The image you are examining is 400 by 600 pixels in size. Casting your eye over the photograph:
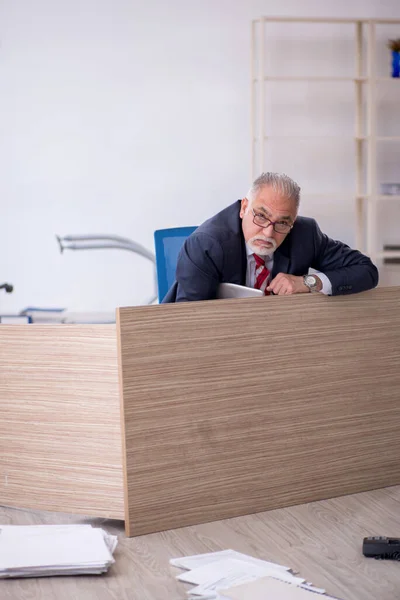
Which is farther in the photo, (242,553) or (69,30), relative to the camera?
(69,30)

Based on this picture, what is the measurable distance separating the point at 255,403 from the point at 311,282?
0.47 meters

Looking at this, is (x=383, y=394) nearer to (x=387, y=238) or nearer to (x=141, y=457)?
(x=141, y=457)

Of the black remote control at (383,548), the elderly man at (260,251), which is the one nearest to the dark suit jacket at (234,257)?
the elderly man at (260,251)

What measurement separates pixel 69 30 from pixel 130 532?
3.66 meters

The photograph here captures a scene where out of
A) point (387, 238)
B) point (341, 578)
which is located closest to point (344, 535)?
point (341, 578)

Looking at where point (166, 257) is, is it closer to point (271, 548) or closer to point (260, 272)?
point (260, 272)

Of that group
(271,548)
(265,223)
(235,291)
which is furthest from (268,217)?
(271,548)

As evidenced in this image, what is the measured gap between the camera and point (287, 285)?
7.63 feet

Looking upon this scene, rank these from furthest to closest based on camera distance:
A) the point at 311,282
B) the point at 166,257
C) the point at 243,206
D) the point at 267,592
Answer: the point at 166,257
the point at 243,206
the point at 311,282
the point at 267,592

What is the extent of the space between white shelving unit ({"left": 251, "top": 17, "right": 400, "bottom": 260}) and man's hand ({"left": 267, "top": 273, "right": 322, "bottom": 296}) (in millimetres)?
2541

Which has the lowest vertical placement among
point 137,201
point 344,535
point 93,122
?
point 344,535

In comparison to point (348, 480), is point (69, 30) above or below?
above

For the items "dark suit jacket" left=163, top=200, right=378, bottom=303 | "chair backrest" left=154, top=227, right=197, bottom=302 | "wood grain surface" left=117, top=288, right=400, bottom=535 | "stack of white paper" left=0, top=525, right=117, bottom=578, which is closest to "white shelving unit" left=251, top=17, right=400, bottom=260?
"chair backrest" left=154, top=227, right=197, bottom=302

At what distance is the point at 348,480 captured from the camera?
2.14m
